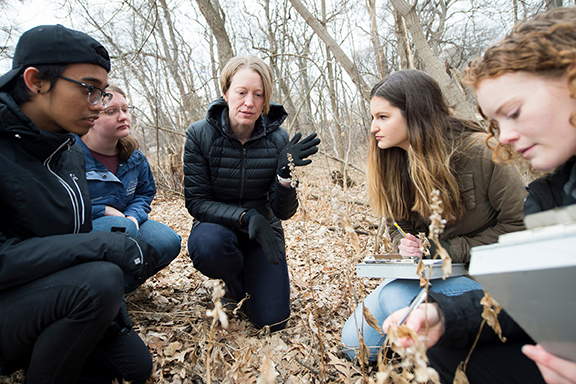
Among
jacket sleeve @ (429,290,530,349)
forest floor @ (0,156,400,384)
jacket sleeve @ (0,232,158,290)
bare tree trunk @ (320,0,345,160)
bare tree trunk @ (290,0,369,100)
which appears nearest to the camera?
jacket sleeve @ (429,290,530,349)

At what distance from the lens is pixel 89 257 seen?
1.45 m

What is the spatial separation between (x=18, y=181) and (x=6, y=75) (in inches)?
18.4

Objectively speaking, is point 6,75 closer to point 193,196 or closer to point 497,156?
point 193,196

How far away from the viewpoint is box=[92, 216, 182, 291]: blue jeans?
2162 mm

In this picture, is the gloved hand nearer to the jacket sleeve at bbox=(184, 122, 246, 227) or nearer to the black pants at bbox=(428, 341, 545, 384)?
the jacket sleeve at bbox=(184, 122, 246, 227)

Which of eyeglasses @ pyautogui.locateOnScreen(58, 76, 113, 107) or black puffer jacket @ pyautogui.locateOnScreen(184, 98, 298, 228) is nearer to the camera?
eyeglasses @ pyautogui.locateOnScreen(58, 76, 113, 107)

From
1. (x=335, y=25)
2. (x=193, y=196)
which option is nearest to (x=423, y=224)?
(x=193, y=196)

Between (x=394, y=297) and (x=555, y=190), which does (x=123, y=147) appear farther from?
(x=555, y=190)

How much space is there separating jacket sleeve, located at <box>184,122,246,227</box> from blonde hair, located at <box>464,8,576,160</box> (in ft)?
5.50

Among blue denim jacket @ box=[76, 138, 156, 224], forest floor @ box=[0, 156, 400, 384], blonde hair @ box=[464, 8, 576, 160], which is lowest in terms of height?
forest floor @ box=[0, 156, 400, 384]

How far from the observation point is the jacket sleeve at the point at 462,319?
1.08m

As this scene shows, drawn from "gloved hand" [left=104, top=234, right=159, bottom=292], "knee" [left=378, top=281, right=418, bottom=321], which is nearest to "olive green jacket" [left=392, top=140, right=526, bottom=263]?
"knee" [left=378, top=281, right=418, bottom=321]

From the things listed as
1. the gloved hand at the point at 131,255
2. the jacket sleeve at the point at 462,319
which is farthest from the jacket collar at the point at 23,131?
the jacket sleeve at the point at 462,319

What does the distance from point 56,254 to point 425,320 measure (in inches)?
53.5
